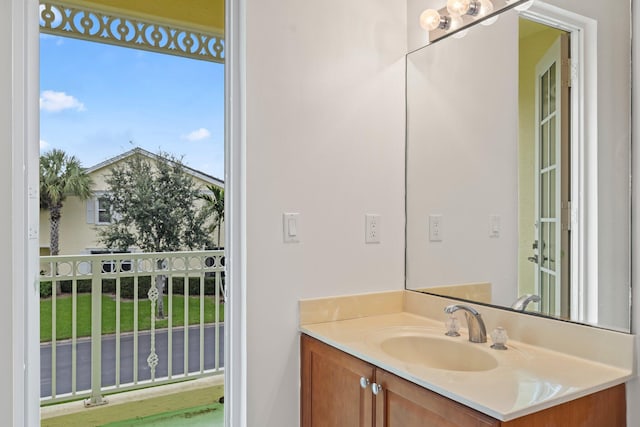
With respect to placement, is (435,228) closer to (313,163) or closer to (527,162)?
(527,162)

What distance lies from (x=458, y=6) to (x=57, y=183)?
6.01 ft

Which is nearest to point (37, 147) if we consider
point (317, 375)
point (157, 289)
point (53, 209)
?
point (53, 209)

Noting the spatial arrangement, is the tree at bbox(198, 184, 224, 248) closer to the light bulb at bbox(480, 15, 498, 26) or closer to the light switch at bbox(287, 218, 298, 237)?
the light switch at bbox(287, 218, 298, 237)

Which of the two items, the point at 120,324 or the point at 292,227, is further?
the point at 120,324

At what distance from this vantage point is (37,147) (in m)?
1.44

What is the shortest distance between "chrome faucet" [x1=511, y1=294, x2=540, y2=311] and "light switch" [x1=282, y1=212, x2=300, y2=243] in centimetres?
79

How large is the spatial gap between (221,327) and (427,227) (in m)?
1.73

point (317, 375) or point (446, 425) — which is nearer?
point (446, 425)

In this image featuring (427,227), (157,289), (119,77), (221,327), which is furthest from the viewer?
(221,327)

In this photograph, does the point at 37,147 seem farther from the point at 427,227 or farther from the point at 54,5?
the point at 427,227

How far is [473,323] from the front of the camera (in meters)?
1.48

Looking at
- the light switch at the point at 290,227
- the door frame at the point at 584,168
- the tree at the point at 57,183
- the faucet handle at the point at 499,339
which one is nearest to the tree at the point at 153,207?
the tree at the point at 57,183

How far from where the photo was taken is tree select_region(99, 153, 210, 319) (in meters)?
2.14
